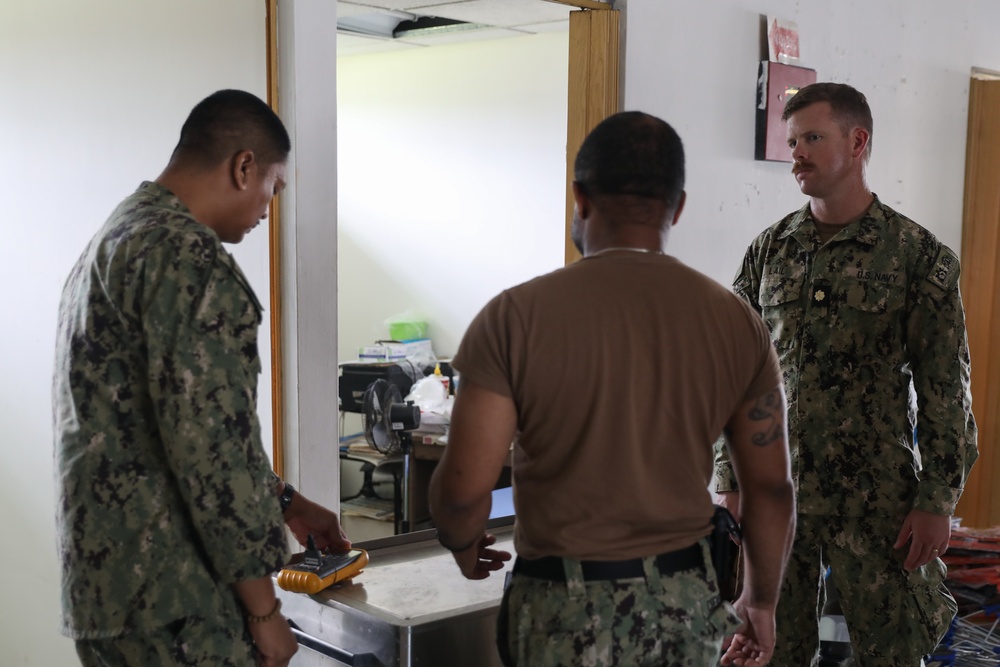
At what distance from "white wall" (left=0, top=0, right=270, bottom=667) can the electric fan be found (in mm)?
1158

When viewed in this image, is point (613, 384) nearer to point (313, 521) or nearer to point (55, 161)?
point (313, 521)

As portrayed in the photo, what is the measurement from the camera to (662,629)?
1432mm

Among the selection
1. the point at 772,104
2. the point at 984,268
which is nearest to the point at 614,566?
the point at 772,104

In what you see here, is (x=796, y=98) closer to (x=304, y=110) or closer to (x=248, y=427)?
(x=304, y=110)

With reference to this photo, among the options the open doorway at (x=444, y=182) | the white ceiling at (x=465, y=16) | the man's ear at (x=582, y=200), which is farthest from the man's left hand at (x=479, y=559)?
the open doorway at (x=444, y=182)

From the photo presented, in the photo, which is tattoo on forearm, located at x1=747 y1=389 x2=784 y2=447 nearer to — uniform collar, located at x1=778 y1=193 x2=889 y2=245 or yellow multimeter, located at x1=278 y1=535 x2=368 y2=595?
uniform collar, located at x1=778 y1=193 x2=889 y2=245

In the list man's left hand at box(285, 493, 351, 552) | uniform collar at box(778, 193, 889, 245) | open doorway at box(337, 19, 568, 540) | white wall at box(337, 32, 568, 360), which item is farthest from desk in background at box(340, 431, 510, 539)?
uniform collar at box(778, 193, 889, 245)

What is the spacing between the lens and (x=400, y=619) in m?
2.06

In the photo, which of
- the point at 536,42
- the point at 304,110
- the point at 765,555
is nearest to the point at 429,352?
the point at 536,42

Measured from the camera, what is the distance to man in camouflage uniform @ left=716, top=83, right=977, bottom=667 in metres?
2.13

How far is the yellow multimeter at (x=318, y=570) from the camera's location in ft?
7.16

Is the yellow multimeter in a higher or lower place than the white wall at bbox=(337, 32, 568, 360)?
lower

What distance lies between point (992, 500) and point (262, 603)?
3947 millimetres

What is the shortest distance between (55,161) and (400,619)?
1.70 meters
